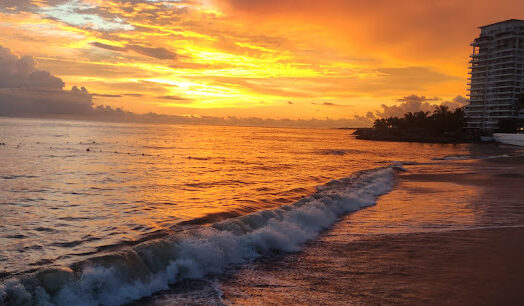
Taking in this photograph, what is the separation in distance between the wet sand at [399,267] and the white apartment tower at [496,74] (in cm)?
14288

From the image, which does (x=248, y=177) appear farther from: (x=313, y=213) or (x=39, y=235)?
(x=39, y=235)

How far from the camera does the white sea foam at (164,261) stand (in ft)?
21.1

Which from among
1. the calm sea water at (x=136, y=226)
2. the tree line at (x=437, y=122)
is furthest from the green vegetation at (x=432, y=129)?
the calm sea water at (x=136, y=226)

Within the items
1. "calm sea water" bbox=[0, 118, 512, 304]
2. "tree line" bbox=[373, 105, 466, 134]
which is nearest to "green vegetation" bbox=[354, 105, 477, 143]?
"tree line" bbox=[373, 105, 466, 134]

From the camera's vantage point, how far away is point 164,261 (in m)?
7.98

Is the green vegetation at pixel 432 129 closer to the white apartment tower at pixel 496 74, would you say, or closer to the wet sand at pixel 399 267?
the white apartment tower at pixel 496 74

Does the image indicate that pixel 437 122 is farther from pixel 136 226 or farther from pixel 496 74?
pixel 136 226

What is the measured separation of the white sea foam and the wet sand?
662mm

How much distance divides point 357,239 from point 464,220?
4.22 metres

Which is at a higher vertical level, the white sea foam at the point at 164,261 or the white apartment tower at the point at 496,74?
the white apartment tower at the point at 496,74

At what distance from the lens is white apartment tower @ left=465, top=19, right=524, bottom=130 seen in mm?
137750

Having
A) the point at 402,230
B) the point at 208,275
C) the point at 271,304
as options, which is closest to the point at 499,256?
the point at 402,230

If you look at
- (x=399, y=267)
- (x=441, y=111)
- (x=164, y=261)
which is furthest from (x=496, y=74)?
(x=164, y=261)

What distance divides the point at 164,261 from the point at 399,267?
459 cm
